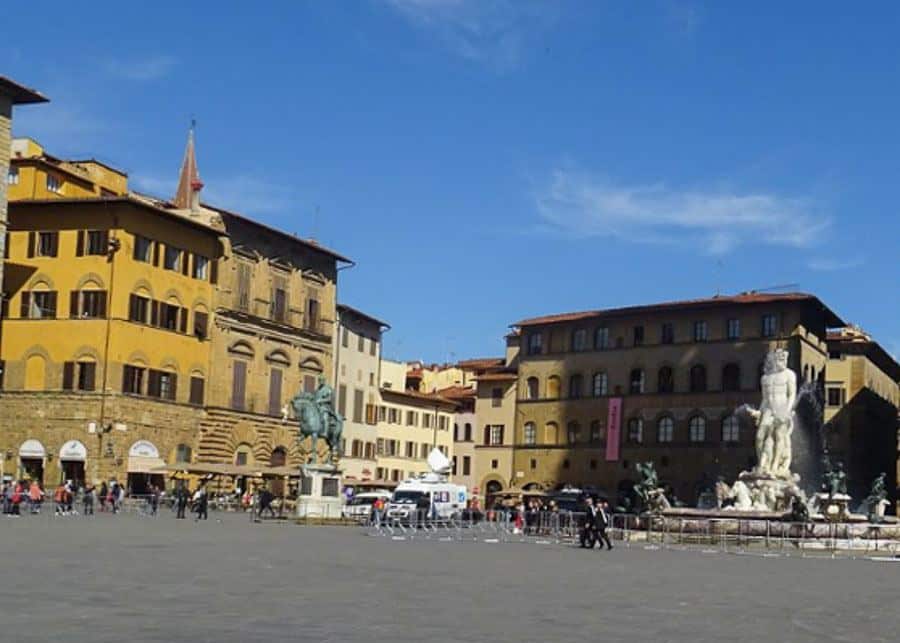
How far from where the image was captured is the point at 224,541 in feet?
98.5

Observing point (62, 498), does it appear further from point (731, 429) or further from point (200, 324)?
point (731, 429)

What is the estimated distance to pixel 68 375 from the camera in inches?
2411

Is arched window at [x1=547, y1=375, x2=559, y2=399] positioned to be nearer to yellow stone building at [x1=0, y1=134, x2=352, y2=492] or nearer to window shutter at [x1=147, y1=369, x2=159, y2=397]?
yellow stone building at [x1=0, y1=134, x2=352, y2=492]

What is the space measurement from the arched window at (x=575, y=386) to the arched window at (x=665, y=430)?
623cm

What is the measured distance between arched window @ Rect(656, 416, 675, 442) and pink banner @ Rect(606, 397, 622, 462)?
2.37 meters

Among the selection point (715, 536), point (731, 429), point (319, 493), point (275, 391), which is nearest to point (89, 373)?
point (275, 391)

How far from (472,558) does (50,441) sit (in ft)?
128

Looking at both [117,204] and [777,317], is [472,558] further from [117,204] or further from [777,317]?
[777,317]

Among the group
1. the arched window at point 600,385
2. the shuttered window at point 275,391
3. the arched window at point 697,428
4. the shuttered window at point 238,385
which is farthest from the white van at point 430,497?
the arched window at point 600,385

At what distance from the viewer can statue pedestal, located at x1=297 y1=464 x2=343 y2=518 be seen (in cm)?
4988

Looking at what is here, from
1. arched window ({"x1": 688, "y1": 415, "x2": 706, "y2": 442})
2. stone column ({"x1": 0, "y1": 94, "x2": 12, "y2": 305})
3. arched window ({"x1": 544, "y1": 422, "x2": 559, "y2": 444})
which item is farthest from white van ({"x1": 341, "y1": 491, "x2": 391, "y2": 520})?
arched window ({"x1": 544, "y1": 422, "x2": 559, "y2": 444})

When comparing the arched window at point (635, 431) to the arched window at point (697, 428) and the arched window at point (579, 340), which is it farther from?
the arched window at point (579, 340)

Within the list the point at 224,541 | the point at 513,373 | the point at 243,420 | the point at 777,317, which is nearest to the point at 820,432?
the point at 777,317

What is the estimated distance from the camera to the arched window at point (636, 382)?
3258 inches
